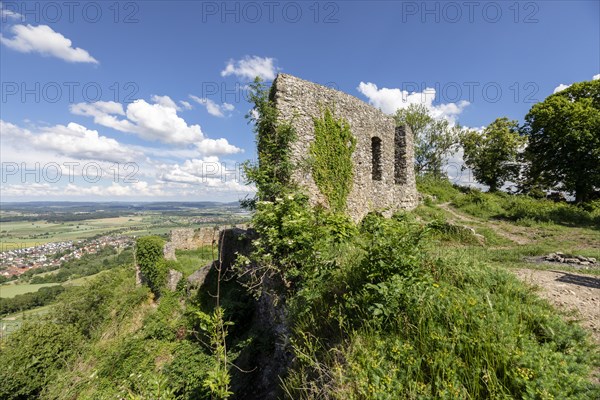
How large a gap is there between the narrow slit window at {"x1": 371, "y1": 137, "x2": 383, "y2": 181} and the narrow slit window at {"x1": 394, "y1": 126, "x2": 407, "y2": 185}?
2.15 meters

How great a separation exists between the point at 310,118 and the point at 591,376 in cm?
775

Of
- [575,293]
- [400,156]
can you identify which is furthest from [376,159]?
[575,293]

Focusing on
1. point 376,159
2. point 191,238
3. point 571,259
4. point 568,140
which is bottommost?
point 191,238

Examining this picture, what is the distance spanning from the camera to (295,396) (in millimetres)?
3020

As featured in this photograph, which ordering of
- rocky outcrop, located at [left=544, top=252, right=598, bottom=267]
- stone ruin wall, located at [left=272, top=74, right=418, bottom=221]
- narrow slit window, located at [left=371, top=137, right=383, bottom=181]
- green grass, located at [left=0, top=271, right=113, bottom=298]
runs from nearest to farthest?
rocky outcrop, located at [left=544, top=252, right=598, bottom=267] < stone ruin wall, located at [left=272, top=74, right=418, bottom=221] < narrow slit window, located at [left=371, top=137, right=383, bottom=181] < green grass, located at [left=0, top=271, right=113, bottom=298]

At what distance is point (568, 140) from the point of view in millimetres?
15438

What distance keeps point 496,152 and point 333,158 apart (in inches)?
780

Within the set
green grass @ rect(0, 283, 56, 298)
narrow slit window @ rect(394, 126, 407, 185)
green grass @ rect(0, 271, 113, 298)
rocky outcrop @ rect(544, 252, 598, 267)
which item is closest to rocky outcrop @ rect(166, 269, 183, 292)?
narrow slit window @ rect(394, 126, 407, 185)

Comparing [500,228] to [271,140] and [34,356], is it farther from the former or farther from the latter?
[34,356]

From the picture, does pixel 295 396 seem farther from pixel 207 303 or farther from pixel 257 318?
pixel 207 303

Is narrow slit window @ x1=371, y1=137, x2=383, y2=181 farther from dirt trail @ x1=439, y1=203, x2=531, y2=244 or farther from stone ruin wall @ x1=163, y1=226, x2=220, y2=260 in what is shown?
stone ruin wall @ x1=163, y1=226, x2=220, y2=260

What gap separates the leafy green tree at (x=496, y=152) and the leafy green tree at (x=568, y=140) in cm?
A: 97

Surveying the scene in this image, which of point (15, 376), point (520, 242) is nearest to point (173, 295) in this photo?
point (15, 376)

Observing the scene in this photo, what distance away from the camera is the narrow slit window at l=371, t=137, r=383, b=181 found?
36.8ft
